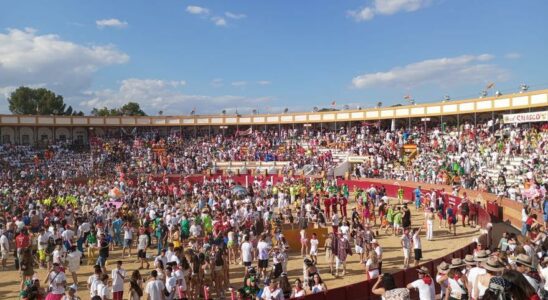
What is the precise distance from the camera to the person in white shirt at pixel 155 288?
32.9ft

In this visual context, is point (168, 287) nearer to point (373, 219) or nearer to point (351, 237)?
point (351, 237)

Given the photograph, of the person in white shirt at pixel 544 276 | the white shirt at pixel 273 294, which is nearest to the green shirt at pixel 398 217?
the person in white shirt at pixel 544 276

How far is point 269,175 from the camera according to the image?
44906 millimetres

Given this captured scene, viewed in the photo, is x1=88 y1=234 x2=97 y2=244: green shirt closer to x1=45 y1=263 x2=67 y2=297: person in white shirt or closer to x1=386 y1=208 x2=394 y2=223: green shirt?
x1=45 y1=263 x2=67 y2=297: person in white shirt

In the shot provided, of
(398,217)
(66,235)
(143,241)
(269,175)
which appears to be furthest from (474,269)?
(269,175)

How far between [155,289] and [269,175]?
34.9 meters

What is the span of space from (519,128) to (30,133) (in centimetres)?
5638

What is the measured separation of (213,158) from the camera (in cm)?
5234

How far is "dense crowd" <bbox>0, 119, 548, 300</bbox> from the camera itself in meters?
10.3

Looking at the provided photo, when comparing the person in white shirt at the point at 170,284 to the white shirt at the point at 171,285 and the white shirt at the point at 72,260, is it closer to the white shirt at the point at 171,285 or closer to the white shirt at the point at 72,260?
the white shirt at the point at 171,285

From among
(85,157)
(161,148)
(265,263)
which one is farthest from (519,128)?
(85,157)

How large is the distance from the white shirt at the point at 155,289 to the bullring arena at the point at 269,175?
1.40m

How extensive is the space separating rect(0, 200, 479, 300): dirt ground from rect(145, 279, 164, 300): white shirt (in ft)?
11.7

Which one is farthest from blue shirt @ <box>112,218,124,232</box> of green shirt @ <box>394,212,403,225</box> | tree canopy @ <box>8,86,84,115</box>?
tree canopy @ <box>8,86,84,115</box>
